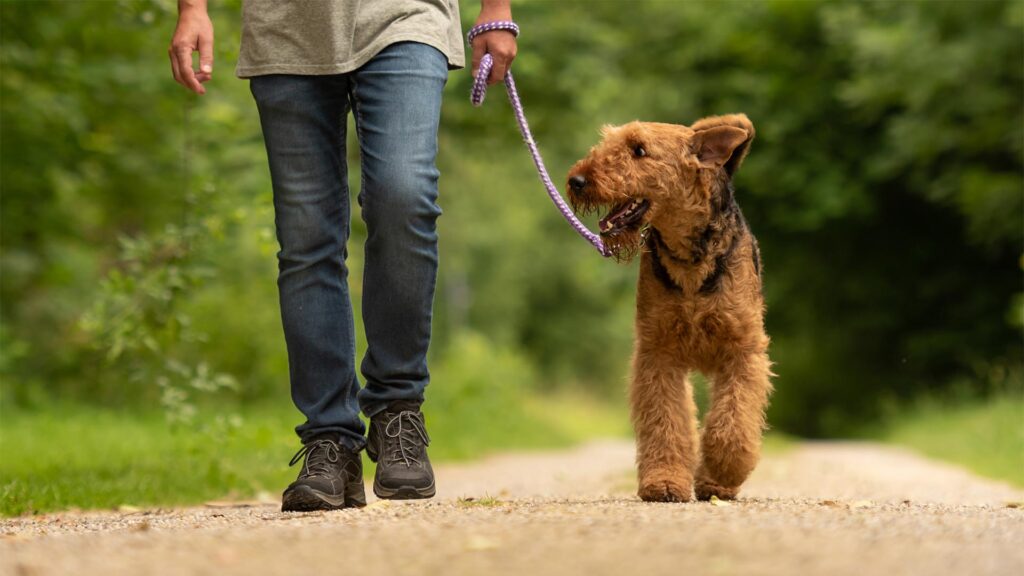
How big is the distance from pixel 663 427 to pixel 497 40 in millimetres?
1482

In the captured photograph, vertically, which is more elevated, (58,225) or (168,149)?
(168,149)

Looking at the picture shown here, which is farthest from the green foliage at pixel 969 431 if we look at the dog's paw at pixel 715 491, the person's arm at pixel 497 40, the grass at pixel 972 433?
the person's arm at pixel 497 40

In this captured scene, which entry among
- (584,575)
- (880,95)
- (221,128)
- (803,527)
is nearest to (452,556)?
(584,575)

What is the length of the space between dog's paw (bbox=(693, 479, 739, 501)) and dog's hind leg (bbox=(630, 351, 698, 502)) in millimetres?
103

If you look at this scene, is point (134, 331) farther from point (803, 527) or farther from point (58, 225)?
point (58, 225)

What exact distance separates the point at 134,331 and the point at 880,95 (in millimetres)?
11093

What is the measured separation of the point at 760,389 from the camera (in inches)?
175

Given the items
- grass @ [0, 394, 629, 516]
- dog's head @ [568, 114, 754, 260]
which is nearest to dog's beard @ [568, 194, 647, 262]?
dog's head @ [568, 114, 754, 260]

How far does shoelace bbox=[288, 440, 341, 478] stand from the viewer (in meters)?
3.93

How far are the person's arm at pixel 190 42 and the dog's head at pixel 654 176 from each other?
1.34m

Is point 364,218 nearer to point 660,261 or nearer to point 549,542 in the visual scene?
point 660,261

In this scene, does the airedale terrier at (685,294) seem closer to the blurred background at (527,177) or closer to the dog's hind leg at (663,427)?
the dog's hind leg at (663,427)

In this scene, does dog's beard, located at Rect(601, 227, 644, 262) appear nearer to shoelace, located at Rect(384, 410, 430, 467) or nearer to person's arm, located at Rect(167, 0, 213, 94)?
shoelace, located at Rect(384, 410, 430, 467)

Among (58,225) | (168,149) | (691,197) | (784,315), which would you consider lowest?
(784,315)
